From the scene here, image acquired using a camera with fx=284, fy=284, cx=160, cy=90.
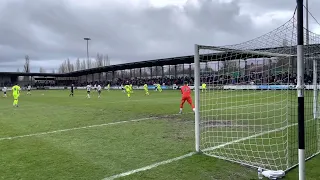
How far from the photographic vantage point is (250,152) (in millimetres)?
6500

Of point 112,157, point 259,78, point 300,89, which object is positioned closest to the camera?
point 300,89

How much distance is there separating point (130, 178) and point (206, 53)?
3556mm

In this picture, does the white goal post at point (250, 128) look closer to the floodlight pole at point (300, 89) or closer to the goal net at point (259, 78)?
the goal net at point (259, 78)

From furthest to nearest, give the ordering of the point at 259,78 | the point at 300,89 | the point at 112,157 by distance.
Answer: the point at 259,78 → the point at 112,157 → the point at 300,89

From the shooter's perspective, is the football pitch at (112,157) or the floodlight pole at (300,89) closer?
the floodlight pole at (300,89)

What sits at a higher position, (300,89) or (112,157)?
(300,89)

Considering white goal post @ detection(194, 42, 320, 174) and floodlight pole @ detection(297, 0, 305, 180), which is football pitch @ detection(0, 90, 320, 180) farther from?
floodlight pole @ detection(297, 0, 305, 180)

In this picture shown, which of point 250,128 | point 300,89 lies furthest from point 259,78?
point 300,89

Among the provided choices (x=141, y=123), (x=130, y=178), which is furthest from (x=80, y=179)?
(x=141, y=123)

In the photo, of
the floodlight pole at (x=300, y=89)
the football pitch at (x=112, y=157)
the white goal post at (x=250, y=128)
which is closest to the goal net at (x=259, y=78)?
the white goal post at (x=250, y=128)

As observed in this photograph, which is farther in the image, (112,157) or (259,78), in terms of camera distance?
(259,78)

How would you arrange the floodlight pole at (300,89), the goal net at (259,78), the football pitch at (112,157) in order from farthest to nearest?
the goal net at (259,78) < the football pitch at (112,157) < the floodlight pole at (300,89)

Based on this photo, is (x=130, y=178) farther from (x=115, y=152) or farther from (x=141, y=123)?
(x=141, y=123)

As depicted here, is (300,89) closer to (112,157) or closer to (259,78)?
(112,157)
